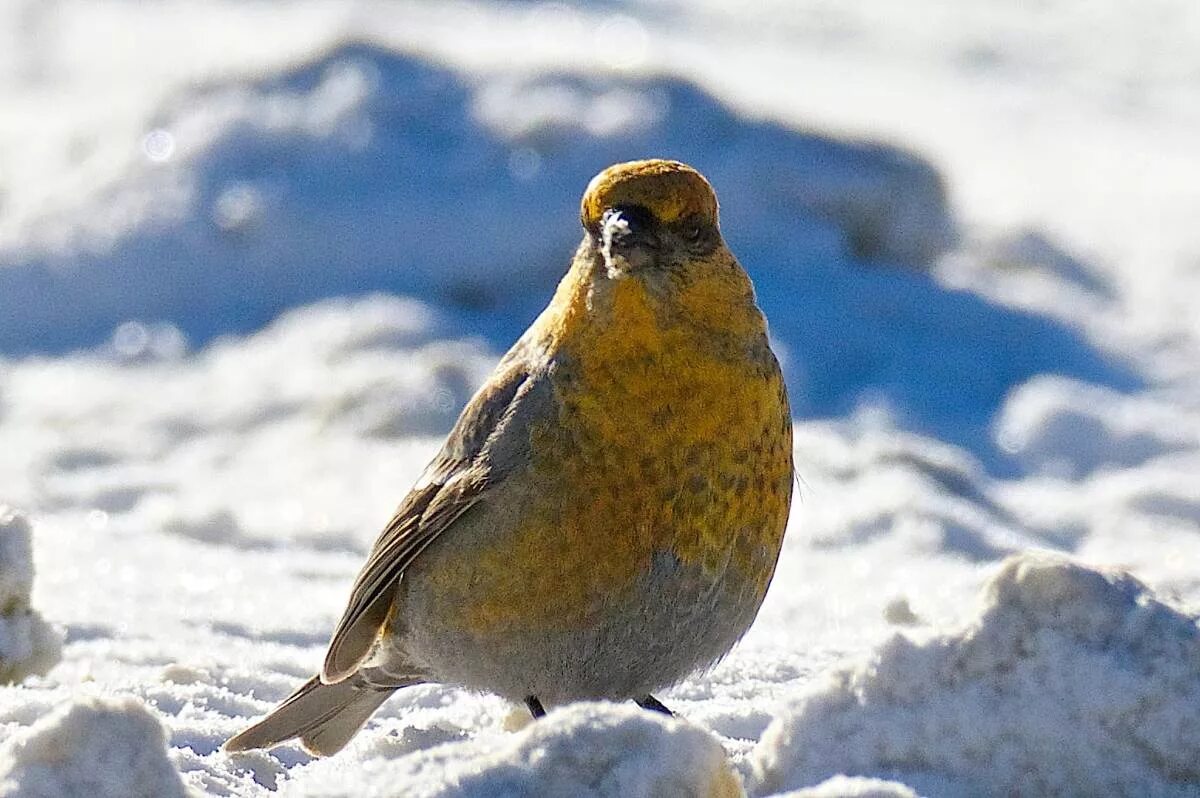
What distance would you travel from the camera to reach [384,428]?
8.29m

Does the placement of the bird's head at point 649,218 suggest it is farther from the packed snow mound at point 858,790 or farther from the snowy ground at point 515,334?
the packed snow mound at point 858,790

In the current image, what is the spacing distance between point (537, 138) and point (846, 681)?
7342 mm

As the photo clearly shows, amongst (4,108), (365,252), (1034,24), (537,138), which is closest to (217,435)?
(365,252)

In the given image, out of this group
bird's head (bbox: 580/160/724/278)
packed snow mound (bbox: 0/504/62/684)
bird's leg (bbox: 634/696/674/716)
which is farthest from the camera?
packed snow mound (bbox: 0/504/62/684)

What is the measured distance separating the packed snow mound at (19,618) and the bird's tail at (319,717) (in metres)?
0.60

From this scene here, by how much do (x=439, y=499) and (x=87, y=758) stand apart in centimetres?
151

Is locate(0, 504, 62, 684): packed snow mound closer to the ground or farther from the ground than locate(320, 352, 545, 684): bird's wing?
closer to the ground

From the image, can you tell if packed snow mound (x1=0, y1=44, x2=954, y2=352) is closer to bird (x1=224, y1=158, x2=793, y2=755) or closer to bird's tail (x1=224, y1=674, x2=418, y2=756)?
bird's tail (x1=224, y1=674, x2=418, y2=756)

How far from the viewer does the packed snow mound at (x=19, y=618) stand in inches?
184

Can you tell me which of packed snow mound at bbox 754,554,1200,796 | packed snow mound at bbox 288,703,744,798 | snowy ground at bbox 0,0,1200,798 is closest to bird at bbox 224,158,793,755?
snowy ground at bbox 0,0,1200,798

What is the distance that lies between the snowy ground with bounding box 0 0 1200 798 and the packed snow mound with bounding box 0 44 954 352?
0.06 feet

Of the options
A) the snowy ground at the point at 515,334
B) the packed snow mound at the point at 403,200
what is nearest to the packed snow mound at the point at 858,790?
the snowy ground at the point at 515,334

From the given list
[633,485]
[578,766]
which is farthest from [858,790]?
[633,485]

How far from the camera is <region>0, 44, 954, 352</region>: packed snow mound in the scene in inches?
382
